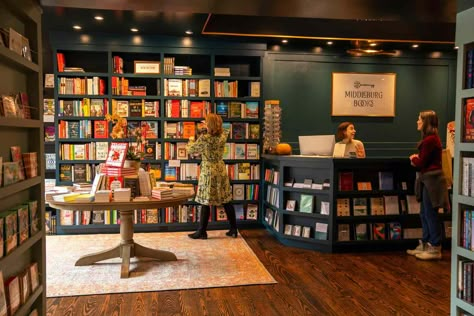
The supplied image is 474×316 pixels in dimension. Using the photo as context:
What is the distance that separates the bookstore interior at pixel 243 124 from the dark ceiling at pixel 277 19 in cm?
5

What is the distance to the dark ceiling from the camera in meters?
2.58

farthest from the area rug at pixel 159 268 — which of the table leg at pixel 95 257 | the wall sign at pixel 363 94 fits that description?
the wall sign at pixel 363 94

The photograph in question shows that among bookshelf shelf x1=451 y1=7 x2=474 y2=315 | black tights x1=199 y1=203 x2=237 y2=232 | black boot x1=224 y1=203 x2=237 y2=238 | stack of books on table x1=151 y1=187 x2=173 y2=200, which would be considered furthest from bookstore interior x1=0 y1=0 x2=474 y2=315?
bookshelf shelf x1=451 y1=7 x2=474 y2=315

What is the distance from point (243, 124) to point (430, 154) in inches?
102

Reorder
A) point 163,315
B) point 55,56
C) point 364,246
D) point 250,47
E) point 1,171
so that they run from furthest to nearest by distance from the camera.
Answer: point 250,47, point 55,56, point 364,246, point 163,315, point 1,171

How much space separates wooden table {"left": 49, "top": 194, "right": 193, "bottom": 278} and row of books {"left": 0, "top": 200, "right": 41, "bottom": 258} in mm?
1109

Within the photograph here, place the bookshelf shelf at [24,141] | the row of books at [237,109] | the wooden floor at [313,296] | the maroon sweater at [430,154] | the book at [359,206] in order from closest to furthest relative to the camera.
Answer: the bookshelf shelf at [24,141] → the wooden floor at [313,296] → the maroon sweater at [430,154] → the book at [359,206] → the row of books at [237,109]

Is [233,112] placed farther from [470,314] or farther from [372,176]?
[470,314]

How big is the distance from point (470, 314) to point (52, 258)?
3.90m

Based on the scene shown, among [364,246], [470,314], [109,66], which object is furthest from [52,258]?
[470,314]

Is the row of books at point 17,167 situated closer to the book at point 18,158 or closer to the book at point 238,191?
the book at point 18,158

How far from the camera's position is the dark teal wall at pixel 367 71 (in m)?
6.27

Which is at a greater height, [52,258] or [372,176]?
[372,176]

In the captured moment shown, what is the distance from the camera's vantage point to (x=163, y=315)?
3.00m
